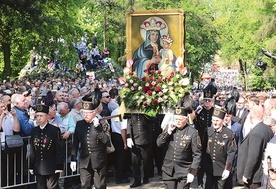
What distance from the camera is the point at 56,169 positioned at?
830cm

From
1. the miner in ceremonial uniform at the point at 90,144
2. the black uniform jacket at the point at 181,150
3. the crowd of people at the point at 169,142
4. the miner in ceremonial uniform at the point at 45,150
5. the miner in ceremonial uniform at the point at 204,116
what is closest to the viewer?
the crowd of people at the point at 169,142

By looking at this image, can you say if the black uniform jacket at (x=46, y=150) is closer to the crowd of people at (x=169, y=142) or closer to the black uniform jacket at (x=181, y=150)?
the crowd of people at (x=169, y=142)

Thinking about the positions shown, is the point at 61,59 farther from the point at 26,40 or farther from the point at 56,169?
the point at 56,169

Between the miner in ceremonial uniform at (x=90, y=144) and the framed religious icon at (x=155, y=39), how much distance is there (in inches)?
119

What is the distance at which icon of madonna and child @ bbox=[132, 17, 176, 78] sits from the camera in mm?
11570

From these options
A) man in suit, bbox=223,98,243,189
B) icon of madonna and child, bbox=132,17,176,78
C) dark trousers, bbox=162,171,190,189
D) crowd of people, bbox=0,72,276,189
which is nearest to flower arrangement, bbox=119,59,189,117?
crowd of people, bbox=0,72,276,189

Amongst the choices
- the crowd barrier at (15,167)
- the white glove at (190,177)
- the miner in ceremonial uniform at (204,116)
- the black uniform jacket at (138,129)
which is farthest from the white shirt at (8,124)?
the miner in ceremonial uniform at (204,116)

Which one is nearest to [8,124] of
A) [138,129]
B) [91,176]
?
[91,176]

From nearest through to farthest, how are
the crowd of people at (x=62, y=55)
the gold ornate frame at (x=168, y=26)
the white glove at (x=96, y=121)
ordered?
the white glove at (x=96, y=121), the gold ornate frame at (x=168, y=26), the crowd of people at (x=62, y=55)

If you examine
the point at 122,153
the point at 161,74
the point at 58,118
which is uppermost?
the point at 161,74

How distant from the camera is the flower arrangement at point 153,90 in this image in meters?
10.1

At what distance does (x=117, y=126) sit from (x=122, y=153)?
62 centimetres

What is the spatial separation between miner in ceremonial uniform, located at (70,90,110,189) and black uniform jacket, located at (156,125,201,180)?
1.13 meters

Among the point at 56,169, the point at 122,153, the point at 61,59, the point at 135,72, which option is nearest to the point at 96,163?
the point at 56,169
